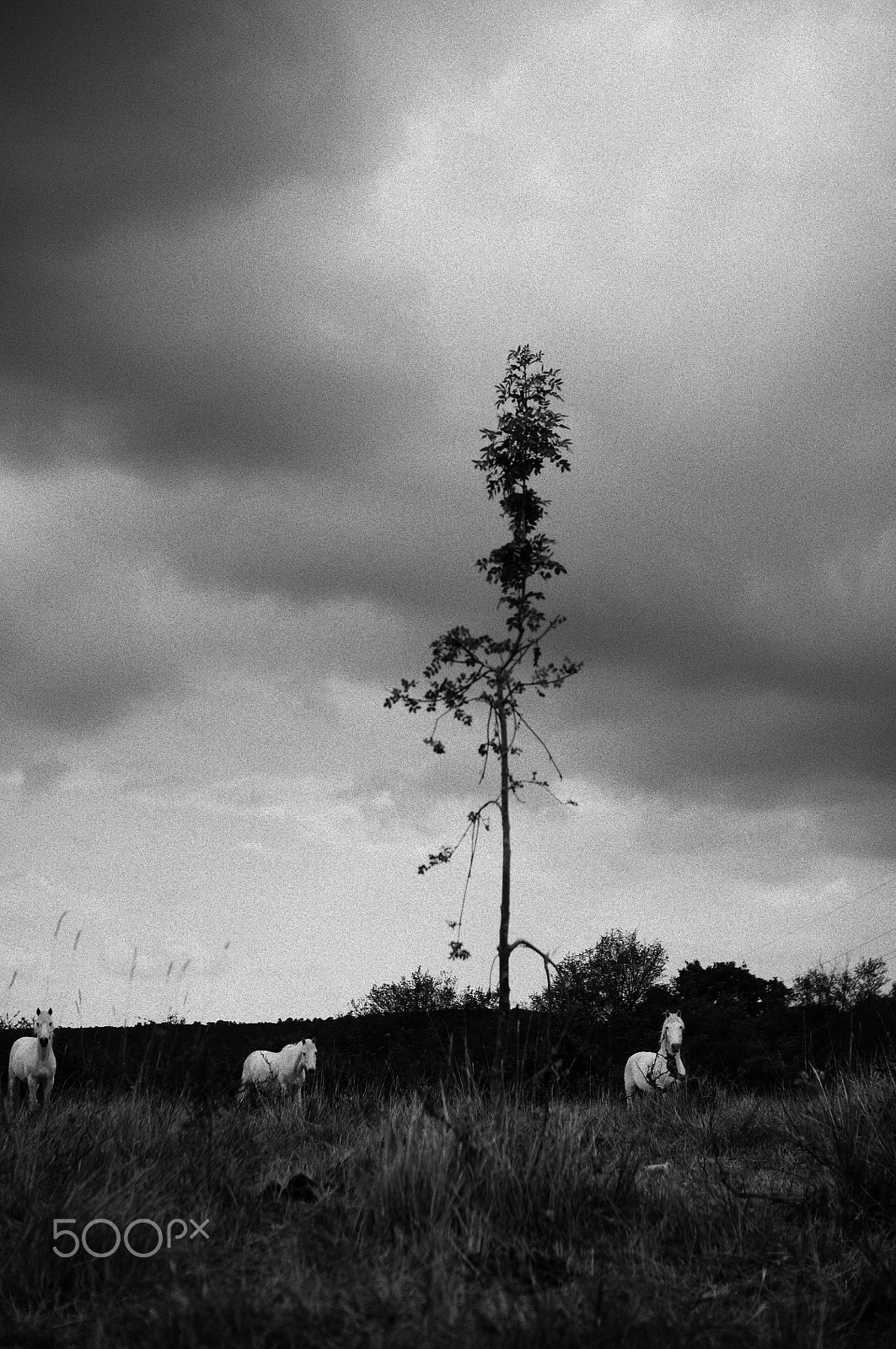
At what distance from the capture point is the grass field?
4547mm

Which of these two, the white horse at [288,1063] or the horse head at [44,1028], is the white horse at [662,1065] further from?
the horse head at [44,1028]

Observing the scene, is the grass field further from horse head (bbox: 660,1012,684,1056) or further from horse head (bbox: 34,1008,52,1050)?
horse head (bbox: 660,1012,684,1056)

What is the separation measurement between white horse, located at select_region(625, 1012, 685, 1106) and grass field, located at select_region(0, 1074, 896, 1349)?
11036mm

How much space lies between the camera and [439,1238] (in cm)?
538

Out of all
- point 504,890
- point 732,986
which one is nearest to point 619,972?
point 732,986

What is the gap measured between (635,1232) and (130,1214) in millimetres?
2880

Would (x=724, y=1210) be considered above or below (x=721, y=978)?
below

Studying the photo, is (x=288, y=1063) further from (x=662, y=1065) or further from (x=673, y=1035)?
(x=673, y=1035)

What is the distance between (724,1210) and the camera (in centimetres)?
656

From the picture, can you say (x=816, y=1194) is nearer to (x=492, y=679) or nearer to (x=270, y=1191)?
(x=270, y=1191)

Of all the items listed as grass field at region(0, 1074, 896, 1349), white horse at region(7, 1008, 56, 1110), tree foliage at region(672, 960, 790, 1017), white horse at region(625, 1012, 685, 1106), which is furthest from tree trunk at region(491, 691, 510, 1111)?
tree foliage at region(672, 960, 790, 1017)

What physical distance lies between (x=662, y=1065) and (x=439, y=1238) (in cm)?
1641

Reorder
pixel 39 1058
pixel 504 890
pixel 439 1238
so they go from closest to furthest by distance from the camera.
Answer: pixel 439 1238
pixel 504 890
pixel 39 1058

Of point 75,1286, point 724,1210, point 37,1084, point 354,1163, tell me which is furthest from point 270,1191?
point 37,1084
